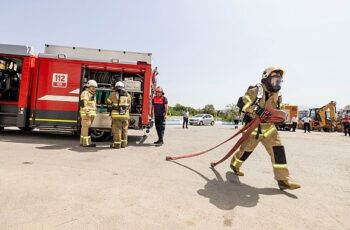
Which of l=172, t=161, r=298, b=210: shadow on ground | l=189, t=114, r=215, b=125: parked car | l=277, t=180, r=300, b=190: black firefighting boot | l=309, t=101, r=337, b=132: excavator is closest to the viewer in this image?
l=172, t=161, r=298, b=210: shadow on ground

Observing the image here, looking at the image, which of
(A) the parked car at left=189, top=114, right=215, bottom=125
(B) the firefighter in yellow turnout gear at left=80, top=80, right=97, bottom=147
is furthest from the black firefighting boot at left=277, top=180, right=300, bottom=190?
(A) the parked car at left=189, top=114, right=215, bottom=125

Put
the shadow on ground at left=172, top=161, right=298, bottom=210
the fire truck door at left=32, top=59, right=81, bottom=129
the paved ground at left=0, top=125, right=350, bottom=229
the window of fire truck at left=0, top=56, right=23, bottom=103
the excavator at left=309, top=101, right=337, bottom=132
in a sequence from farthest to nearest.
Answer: the excavator at left=309, top=101, right=337, bottom=132 → the window of fire truck at left=0, top=56, right=23, bottom=103 → the fire truck door at left=32, top=59, right=81, bottom=129 → the shadow on ground at left=172, top=161, right=298, bottom=210 → the paved ground at left=0, top=125, right=350, bottom=229

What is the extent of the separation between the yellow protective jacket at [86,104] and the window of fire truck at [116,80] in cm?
136

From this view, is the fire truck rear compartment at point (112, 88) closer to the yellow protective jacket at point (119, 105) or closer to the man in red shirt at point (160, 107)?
the man in red shirt at point (160, 107)

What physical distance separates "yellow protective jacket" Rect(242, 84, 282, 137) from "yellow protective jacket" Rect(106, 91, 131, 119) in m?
3.96

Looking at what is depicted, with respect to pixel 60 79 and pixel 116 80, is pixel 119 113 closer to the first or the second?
pixel 116 80

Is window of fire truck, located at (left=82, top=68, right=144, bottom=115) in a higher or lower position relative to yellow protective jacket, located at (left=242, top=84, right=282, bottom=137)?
higher

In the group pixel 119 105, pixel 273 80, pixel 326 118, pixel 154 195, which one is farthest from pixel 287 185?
pixel 326 118

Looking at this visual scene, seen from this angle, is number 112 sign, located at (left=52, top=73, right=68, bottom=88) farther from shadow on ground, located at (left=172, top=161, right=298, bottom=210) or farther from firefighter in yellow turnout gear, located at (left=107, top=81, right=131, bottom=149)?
shadow on ground, located at (left=172, top=161, right=298, bottom=210)

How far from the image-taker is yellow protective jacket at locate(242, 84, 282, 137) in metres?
4.93

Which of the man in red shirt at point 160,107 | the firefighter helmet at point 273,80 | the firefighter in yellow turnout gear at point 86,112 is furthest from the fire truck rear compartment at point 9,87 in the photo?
the firefighter helmet at point 273,80

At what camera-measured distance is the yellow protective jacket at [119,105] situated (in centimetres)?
798

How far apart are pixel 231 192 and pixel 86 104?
5022 mm

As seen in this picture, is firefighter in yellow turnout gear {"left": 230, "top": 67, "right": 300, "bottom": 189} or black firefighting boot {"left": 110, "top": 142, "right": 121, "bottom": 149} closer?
firefighter in yellow turnout gear {"left": 230, "top": 67, "right": 300, "bottom": 189}
